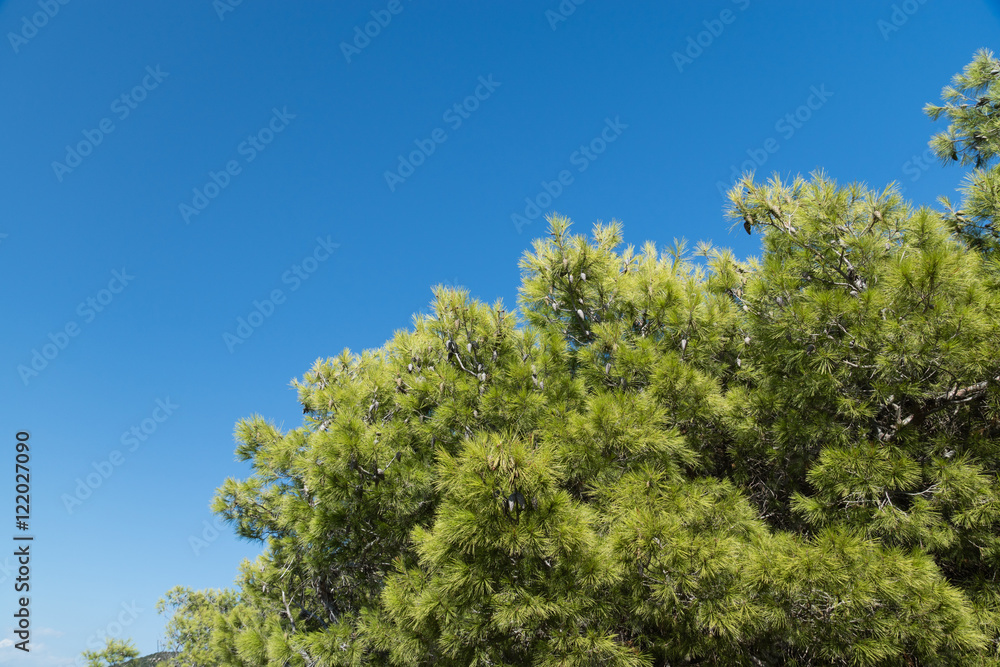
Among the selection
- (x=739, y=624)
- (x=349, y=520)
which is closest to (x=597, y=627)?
(x=739, y=624)

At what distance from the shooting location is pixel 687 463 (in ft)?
12.1

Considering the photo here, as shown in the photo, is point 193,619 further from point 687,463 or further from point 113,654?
point 687,463

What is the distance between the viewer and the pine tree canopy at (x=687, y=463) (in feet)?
9.11

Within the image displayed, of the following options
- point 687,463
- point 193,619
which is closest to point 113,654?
point 193,619

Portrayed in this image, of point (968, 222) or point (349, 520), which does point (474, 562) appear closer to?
point (349, 520)

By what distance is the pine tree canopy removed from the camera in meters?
2.78

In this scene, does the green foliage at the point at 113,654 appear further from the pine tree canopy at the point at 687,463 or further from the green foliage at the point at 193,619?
the pine tree canopy at the point at 687,463

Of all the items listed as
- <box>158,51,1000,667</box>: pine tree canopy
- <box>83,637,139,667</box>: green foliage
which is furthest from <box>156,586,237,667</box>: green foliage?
<box>158,51,1000,667</box>: pine tree canopy

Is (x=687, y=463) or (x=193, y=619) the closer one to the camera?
(x=687, y=463)

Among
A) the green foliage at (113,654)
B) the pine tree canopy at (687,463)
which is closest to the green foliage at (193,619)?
the green foliage at (113,654)

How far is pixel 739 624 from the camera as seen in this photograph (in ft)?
9.20

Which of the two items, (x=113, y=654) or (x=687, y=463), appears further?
(x=113, y=654)

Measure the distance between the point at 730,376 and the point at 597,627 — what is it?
2237 mm

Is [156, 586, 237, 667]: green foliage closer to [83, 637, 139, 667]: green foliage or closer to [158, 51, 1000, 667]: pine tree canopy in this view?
[83, 637, 139, 667]: green foliage
